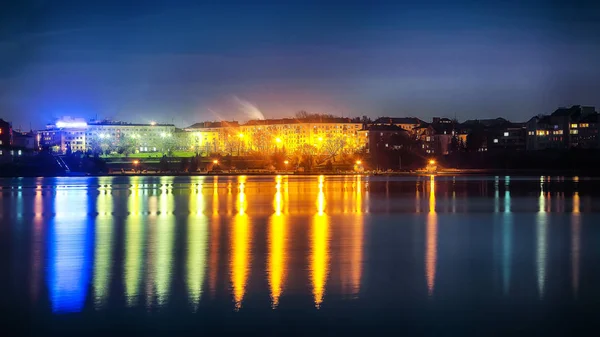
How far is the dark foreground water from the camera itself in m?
8.95

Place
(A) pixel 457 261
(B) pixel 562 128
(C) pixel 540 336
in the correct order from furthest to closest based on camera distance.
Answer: (B) pixel 562 128, (A) pixel 457 261, (C) pixel 540 336

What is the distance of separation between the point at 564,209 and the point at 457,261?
13913mm

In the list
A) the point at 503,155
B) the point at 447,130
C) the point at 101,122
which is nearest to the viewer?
the point at 503,155

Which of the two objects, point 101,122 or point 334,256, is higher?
point 101,122

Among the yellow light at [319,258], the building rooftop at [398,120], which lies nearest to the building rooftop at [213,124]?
the building rooftop at [398,120]

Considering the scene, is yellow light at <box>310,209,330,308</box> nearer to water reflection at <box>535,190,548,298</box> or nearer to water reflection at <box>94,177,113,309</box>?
water reflection at <box>94,177,113,309</box>

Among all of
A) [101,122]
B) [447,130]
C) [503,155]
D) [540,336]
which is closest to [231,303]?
[540,336]

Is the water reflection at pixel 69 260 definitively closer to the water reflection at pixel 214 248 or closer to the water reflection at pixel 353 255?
the water reflection at pixel 214 248

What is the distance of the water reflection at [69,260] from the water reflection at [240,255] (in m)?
2.21

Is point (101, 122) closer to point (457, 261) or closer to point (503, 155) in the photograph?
point (503, 155)

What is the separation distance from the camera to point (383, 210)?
82.0 feet

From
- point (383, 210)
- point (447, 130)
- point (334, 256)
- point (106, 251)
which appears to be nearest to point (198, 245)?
point (106, 251)

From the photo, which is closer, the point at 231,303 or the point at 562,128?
the point at 231,303

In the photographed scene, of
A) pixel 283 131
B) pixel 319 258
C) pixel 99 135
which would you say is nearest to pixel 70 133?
pixel 99 135
